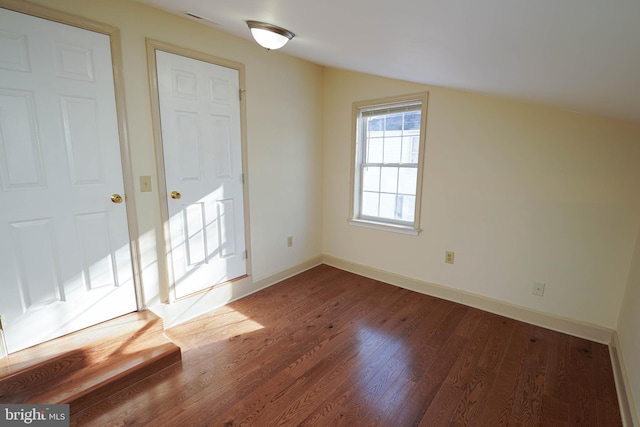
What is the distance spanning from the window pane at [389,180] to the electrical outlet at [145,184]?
7.36ft

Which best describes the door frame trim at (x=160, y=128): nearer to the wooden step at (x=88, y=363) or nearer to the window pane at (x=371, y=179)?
the wooden step at (x=88, y=363)

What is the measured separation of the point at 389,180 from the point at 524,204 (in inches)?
49.5

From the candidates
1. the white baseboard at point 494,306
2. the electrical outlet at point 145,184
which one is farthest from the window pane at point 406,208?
the electrical outlet at point 145,184

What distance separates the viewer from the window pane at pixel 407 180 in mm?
3051

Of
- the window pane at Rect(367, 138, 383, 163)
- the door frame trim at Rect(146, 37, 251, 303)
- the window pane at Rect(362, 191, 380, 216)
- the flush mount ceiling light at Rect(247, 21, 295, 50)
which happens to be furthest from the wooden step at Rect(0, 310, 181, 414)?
the window pane at Rect(367, 138, 383, 163)

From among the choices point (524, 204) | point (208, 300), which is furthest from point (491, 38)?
point (208, 300)

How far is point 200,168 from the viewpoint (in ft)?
8.14

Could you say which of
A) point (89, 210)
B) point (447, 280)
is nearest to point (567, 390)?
point (447, 280)

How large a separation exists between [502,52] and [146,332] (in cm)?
262

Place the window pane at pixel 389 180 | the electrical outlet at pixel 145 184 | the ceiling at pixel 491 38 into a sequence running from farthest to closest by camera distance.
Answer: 1. the window pane at pixel 389 180
2. the electrical outlet at pixel 145 184
3. the ceiling at pixel 491 38

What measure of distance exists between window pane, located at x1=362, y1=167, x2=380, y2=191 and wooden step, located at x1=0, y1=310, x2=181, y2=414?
241 centimetres

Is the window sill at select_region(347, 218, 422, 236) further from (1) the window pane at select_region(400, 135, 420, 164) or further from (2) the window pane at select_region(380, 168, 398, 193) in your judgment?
(1) the window pane at select_region(400, 135, 420, 164)

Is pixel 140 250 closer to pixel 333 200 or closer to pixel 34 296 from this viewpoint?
pixel 34 296

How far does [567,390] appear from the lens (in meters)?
1.79
